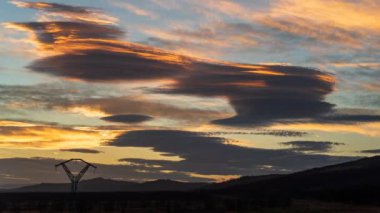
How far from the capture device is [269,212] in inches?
3637

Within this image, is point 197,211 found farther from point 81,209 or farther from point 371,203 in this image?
point 371,203

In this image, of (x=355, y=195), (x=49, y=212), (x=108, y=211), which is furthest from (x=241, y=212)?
(x=355, y=195)

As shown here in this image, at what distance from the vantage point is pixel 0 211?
88125 millimetres

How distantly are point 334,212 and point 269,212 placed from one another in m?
10.9

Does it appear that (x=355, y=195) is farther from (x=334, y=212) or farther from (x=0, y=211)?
(x=0, y=211)

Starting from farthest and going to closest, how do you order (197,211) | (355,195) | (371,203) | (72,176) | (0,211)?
(355,195) → (371,203) → (72,176) → (197,211) → (0,211)

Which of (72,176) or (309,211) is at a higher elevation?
(72,176)

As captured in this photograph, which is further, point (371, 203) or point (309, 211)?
point (371, 203)

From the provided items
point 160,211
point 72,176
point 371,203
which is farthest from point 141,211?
point 371,203

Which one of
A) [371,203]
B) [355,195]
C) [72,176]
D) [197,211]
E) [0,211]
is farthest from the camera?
[355,195]

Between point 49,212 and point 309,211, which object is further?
point 309,211

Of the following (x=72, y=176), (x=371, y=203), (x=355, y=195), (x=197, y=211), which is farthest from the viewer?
(x=355, y=195)

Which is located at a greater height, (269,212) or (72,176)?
(72,176)

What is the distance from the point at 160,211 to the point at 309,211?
24.4 m
